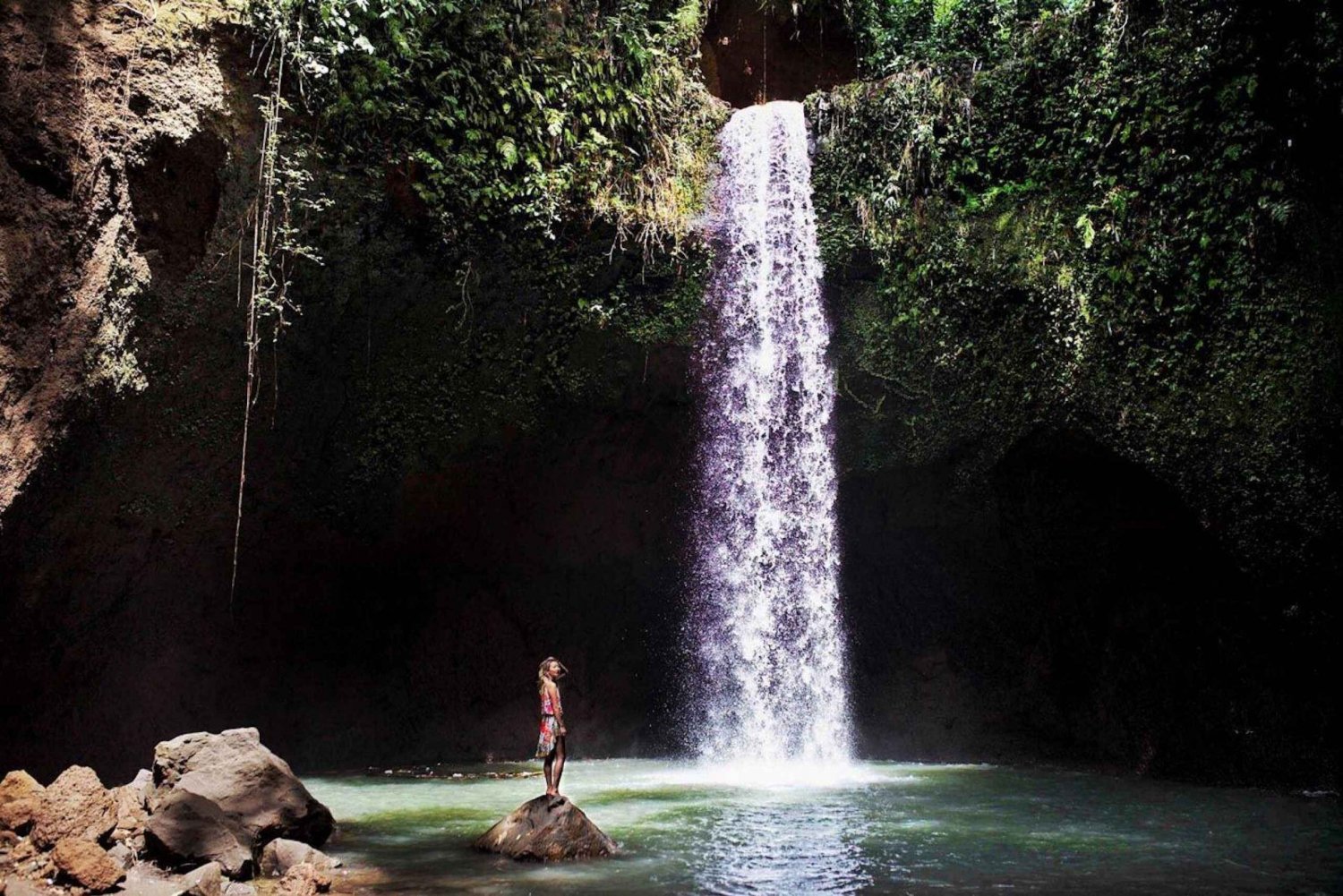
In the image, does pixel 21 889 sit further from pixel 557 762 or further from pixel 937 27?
pixel 937 27

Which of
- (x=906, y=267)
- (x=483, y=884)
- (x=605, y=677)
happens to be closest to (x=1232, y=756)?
(x=906, y=267)

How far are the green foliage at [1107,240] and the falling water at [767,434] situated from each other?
0.49 metres

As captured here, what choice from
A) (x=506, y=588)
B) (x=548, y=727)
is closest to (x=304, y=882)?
(x=548, y=727)

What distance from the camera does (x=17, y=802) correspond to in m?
6.16

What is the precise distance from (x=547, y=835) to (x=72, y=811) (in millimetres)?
2777

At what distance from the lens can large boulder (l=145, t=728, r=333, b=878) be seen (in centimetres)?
619

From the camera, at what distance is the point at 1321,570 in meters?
9.19

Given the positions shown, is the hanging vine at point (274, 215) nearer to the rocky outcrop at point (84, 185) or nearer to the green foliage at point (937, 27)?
the rocky outcrop at point (84, 185)

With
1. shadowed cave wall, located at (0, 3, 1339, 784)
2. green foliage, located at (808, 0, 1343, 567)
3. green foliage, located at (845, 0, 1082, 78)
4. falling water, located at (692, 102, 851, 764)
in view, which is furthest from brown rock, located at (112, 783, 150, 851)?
green foliage, located at (845, 0, 1082, 78)

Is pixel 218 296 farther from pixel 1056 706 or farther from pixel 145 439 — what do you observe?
pixel 1056 706

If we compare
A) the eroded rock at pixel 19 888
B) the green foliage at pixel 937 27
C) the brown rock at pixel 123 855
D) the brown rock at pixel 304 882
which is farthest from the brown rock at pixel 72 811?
the green foliage at pixel 937 27

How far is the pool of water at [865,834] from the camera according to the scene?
18.9 feet

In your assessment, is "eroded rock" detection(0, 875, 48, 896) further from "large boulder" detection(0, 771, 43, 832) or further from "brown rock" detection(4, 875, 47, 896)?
"large boulder" detection(0, 771, 43, 832)

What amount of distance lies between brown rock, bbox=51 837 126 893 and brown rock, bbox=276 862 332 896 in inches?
35.0
